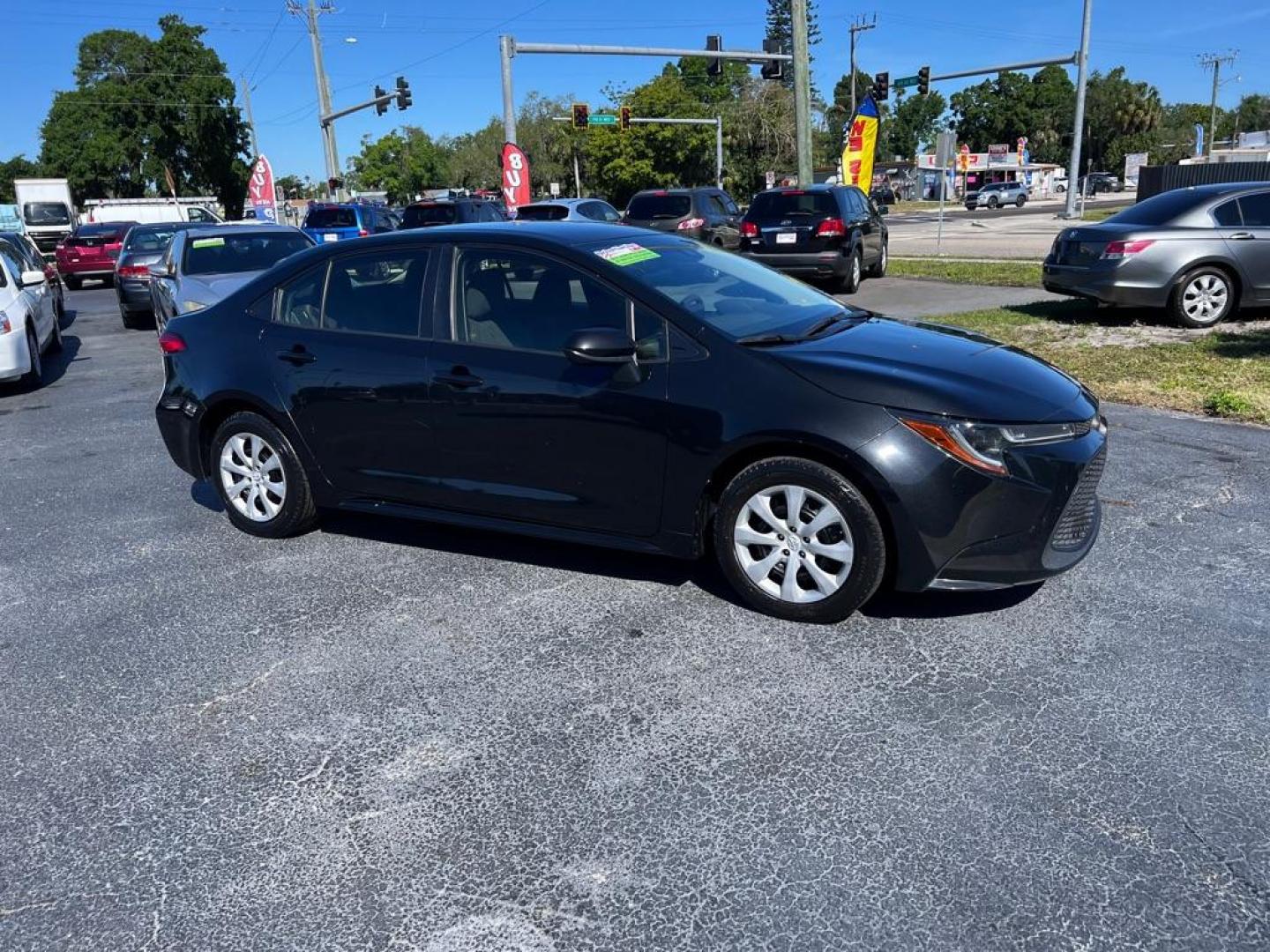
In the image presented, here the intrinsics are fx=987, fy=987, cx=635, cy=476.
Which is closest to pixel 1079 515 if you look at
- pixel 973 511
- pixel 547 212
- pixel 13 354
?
pixel 973 511

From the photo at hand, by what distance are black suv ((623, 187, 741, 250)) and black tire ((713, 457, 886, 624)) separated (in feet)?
49.6

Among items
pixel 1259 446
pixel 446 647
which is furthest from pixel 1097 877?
pixel 1259 446

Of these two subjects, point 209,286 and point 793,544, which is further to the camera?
point 209,286

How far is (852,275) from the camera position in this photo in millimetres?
15672

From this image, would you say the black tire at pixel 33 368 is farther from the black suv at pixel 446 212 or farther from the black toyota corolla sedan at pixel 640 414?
the black suv at pixel 446 212

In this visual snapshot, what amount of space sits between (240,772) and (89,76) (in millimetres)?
74167

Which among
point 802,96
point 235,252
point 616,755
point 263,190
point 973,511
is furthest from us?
point 263,190

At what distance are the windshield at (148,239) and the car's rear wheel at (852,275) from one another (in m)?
11.0

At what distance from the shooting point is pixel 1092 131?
95.2m

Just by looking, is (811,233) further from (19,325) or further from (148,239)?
(148,239)

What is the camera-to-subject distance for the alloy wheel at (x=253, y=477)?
17.4 ft

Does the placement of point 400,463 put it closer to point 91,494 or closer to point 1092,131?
point 91,494

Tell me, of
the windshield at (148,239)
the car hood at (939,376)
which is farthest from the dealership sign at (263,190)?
the car hood at (939,376)

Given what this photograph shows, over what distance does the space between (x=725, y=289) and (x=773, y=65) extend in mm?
23046
